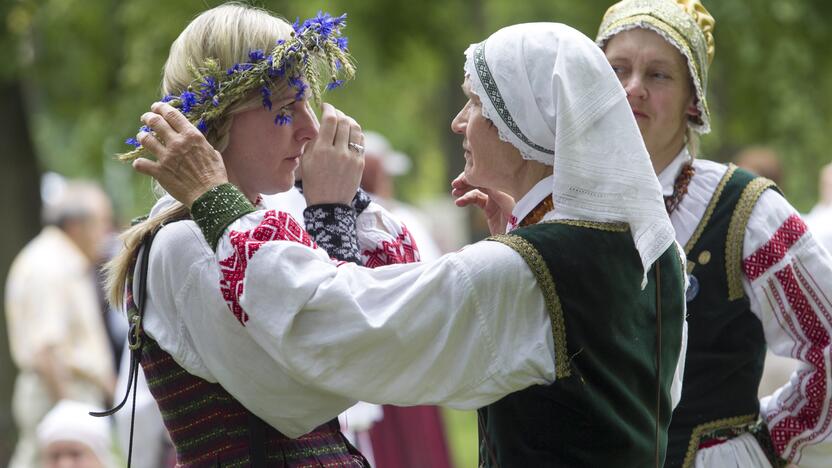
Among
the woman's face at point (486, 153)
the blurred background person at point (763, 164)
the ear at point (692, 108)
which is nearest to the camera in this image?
the woman's face at point (486, 153)

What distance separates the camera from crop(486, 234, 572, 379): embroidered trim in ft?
8.30

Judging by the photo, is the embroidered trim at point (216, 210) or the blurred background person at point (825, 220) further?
the blurred background person at point (825, 220)

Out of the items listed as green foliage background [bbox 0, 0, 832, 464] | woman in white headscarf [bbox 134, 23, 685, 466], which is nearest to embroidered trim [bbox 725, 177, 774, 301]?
woman in white headscarf [bbox 134, 23, 685, 466]

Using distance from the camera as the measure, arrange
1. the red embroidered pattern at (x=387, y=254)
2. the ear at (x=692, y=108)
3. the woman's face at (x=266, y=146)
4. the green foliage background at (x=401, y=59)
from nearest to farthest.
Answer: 1. the woman's face at (x=266, y=146)
2. the red embroidered pattern at (x=387, y=254)
3. the ear at (x=692, y=108)
4. the green foliage background at (x=401, y=59)

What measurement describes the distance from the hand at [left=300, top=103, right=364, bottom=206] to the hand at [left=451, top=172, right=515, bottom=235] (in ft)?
1.21

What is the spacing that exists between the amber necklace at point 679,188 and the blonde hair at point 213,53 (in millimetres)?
1192

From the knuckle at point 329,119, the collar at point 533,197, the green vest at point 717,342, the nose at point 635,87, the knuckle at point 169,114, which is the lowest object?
the green vest at point 717,342

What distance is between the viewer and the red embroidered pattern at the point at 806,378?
3264 mm

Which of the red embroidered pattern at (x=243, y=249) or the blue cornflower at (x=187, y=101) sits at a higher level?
the blue cornflower at (x=187, y=101)

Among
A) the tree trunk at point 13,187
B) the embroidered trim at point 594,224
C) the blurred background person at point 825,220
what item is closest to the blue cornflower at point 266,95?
the embroidered trim at point 594,224

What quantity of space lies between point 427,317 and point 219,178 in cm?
55

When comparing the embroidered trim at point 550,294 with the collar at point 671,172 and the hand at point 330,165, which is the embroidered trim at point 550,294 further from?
the collar at point 671,172

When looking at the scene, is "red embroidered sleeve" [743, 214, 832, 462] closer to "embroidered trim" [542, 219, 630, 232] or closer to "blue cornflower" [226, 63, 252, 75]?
"embroidered trim" [542, 219, 630, 232]

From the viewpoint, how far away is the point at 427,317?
2514mm
